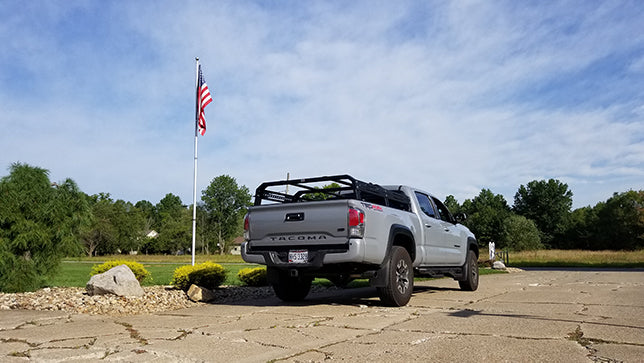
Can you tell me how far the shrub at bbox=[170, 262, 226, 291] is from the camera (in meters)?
9.63

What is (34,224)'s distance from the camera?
948cm

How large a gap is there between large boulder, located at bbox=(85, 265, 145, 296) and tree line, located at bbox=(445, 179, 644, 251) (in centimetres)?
6721

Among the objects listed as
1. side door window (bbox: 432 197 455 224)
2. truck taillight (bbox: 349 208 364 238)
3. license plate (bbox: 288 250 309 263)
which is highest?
side door window (bbox: 432 197 455 224)

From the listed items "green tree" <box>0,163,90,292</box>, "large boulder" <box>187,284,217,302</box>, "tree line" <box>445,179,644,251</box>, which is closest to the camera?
"large boulder" <box>187,284,217,302</box>

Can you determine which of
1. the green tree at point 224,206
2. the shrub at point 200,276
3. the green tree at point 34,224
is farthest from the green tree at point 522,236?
the green tree at point 34,224

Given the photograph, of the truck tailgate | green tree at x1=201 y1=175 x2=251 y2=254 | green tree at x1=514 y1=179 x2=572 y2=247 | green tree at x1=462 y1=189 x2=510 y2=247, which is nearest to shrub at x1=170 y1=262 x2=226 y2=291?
the truck tailgate

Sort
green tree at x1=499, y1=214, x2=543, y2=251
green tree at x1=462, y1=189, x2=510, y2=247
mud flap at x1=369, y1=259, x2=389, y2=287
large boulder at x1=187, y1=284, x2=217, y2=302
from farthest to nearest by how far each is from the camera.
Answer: green tree at x1=462, y1=189, x2=510, y2=247
green tree at x1=499, y1=214, x2=543, y2=251
large boulder at x1=187, y1=284, x2=217, y2=302
mud flap at x1=369, y1=259, x2=389, y2=287

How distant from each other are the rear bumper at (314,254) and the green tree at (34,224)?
455 cm

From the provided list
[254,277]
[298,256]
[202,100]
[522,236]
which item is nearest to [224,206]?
[522,236]

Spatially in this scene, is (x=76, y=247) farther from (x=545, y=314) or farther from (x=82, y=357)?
(x=545, y=314)

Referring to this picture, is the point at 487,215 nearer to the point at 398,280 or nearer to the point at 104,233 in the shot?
the point at 104,233

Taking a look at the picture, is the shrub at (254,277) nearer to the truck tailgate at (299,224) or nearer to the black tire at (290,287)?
the black tire at (290,287)

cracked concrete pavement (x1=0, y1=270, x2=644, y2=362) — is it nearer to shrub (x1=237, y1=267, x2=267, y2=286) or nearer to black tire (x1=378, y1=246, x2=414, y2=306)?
black tire (x1=378, y1=246, x2=414, y2=306)

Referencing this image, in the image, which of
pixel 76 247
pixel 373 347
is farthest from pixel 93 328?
pixel 76 247
